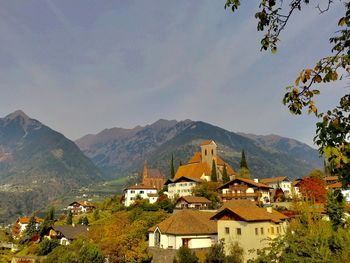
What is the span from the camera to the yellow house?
136 ft

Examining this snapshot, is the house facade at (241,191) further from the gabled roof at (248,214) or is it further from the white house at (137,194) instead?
the gabled roof at (248,214)

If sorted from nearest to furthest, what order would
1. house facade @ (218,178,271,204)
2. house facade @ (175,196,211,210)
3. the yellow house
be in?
the yellow house, house facade @ (175,196,211,210), house facade @ (218,178,271,204)

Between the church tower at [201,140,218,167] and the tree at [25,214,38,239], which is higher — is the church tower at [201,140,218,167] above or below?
above

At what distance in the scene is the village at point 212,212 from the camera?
43.0 metres

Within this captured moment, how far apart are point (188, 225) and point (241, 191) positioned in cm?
2779

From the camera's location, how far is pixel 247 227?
41.7 m

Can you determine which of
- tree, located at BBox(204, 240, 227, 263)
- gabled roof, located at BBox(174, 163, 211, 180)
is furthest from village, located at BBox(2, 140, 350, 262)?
tree, located at BBox(204, 240, 227, 263)

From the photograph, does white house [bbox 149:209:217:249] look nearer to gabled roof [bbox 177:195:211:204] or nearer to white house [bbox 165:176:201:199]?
gabled roof [bbox 177:195:211:204]

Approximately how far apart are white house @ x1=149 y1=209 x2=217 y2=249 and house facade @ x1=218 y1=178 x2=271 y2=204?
72.8 ft

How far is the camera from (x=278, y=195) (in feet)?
282

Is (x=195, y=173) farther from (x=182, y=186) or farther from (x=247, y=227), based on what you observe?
(x=247, y=227)

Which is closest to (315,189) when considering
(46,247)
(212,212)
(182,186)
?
(212,212)

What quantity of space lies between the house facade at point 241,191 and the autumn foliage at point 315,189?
Result: 394 inches

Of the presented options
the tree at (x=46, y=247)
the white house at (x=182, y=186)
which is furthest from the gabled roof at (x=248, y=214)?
the tree at (x=46, y=247)
